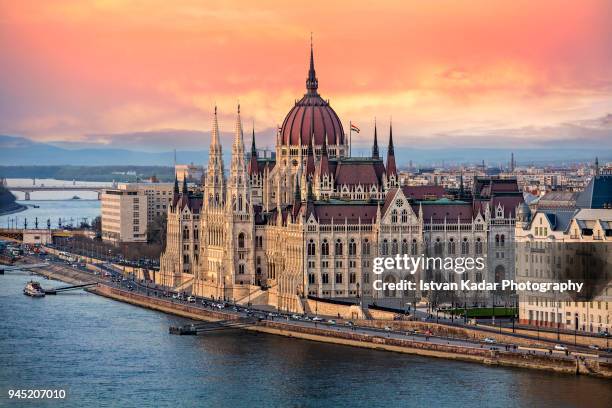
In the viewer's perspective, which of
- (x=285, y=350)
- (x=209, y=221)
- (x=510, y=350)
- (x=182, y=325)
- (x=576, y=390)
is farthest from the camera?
(x=209, y=221)

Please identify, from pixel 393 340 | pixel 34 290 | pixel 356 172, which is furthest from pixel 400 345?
pixel 34 290

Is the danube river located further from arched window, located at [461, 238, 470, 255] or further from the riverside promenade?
arched window, located at [461, 238, 470, 255]

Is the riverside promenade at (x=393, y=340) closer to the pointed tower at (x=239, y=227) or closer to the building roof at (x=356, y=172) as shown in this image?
the pointed tower at (x=239, y=227)

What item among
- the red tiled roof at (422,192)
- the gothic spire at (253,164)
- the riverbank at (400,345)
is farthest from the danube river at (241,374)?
the gothic spire at (253,164)

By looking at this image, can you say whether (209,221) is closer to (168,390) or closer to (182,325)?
(182,325)

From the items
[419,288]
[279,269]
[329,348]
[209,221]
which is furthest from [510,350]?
[209,221]

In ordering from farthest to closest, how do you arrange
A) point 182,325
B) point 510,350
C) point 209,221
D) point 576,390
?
point 209,221 → point 182,325 → point 510,350 → point 576,390
